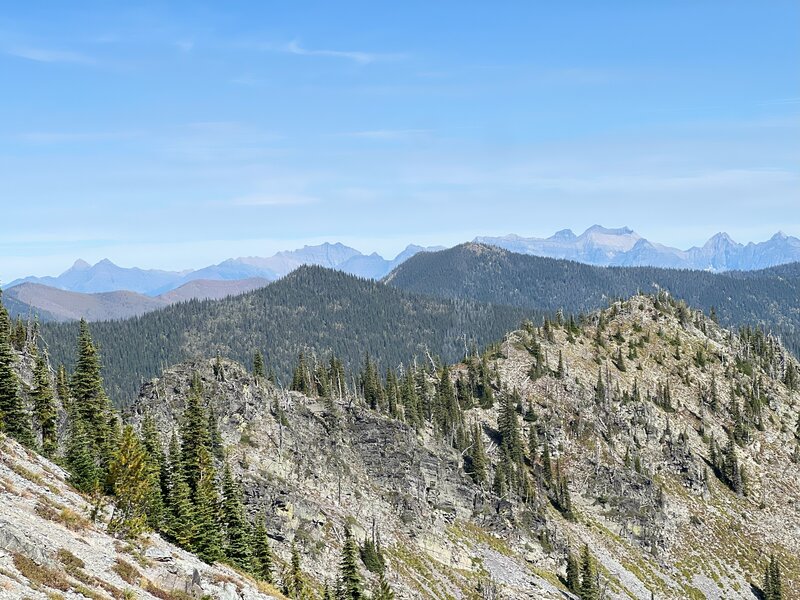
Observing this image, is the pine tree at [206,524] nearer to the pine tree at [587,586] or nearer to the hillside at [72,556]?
the hillside at [72,556]

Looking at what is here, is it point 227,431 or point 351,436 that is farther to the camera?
point 351,436

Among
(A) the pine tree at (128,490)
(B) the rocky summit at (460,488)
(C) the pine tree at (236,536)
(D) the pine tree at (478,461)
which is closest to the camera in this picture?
(A) the pine tree at (128,490)

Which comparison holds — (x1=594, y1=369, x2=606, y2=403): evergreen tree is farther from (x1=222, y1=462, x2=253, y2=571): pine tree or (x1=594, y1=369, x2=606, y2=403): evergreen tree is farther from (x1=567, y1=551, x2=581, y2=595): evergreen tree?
(x1=222, y1=462, x2=253, y2=571): pine tree

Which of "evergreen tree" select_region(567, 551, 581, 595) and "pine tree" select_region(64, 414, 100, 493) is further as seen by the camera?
"evergreen tree" select_region(567, 551, 581, 595)

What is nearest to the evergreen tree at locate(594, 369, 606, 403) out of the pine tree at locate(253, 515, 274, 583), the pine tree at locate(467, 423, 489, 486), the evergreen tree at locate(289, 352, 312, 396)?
the pine tree at locate(467, 423, 489, 486)

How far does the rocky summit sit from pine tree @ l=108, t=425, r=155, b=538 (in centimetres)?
73

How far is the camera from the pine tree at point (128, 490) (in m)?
45.4

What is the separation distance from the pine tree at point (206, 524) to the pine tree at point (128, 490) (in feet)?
30.0

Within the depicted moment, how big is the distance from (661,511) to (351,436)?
266 feet

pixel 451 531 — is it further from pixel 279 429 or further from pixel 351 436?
pixel 279 429

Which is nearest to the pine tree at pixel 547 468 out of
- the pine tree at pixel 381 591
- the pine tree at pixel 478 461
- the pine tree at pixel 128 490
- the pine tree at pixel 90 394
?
the pine tree at pixel 478 461

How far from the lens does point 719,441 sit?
18512cm

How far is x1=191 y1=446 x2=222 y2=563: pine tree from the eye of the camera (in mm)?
57500

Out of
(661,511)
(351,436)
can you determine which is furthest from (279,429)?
(661,511)
